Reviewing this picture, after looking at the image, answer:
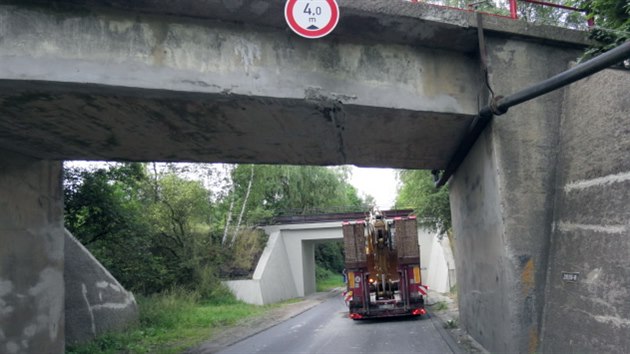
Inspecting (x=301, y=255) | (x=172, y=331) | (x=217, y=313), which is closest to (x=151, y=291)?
(x=217, y=313)

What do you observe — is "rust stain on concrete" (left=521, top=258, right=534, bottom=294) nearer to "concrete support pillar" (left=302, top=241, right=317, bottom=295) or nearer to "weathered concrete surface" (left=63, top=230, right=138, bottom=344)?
"weathered concrete surface" (left=63, top=230, right=138, bottom=344)

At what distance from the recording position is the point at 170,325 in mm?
14000

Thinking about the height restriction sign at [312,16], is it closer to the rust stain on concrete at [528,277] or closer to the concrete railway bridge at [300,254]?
the rust stain on concrete at [528,277]

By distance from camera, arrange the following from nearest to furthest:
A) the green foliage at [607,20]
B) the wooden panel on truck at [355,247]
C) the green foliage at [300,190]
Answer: the green foliage at [607,20], the wooden panel on truck at [355,247], the green foliage at [300,190]

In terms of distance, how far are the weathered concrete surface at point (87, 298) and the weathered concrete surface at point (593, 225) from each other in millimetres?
9021

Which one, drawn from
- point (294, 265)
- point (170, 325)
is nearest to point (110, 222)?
point (170, 325)

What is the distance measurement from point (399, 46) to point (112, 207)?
10435 millimetres

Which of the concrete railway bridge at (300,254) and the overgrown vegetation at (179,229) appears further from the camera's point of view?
the concrete railway bridge at (300,254)

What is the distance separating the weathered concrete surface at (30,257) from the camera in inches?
272

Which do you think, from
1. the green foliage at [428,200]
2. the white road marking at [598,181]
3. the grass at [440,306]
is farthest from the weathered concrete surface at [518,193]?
the grass at [440,306]

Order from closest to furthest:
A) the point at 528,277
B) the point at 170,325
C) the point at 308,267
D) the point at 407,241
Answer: the point at 528,277, the point at 170,325, the point at 407,241, the point at 308,267

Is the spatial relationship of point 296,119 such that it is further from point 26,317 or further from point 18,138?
point 26,317

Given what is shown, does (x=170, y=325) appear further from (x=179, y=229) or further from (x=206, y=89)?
(x=206, y=89)

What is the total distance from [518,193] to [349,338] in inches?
259
